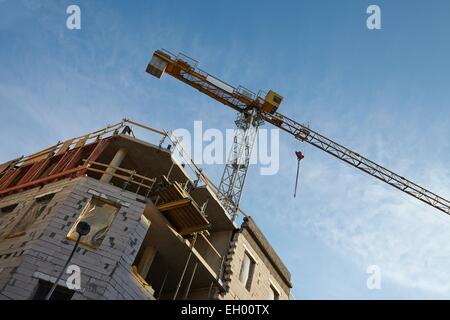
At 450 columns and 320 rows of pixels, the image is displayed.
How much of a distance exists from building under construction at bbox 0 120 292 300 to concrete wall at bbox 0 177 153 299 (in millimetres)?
41

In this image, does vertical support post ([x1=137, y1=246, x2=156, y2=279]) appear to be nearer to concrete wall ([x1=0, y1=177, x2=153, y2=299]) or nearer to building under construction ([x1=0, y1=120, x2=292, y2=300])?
building under construction ([x1=0, y1=120, x2=292, y2=300])

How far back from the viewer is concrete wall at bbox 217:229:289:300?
22719mm

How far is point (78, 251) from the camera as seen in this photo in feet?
54.7

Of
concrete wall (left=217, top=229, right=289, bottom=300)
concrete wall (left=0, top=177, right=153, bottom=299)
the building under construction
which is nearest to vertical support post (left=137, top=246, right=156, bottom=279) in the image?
the building under construction

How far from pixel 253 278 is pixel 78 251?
11.6 meters

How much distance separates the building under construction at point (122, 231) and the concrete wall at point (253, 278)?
6 centimetres

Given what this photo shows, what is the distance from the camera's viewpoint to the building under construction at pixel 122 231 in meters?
16.2

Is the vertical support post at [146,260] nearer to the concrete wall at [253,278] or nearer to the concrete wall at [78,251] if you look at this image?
the concrete wall at [78,251]

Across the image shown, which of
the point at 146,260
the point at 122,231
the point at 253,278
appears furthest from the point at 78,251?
the point at 253,278

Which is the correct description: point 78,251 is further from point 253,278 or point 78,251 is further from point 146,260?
point 253,278

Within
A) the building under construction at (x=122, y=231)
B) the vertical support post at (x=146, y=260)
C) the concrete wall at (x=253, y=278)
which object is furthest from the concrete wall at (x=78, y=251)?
the concrete wall at (x=253, y=278)
